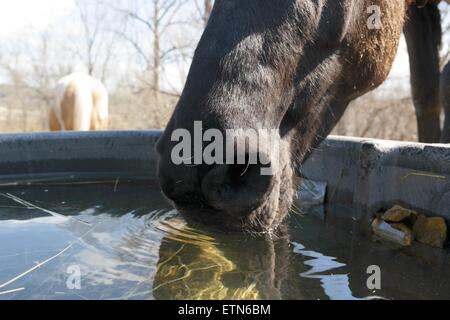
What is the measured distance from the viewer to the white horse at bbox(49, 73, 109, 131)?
8.14 meters

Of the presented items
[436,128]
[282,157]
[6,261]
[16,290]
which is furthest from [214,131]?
[436,128]

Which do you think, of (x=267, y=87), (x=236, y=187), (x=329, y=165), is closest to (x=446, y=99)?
(x=329, y=165)

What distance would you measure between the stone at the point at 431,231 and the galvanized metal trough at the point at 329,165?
0.05 meters

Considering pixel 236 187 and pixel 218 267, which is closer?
pixel 236 187

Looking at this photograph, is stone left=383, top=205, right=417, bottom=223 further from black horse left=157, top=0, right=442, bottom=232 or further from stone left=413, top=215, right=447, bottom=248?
black horse left=157, top=0, right=442, bottom=232

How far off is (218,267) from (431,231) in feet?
3.55

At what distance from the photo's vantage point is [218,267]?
200 centimetres

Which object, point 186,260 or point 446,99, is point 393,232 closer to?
point 186,260

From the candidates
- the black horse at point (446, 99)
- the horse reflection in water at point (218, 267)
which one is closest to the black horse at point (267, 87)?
the horse reflection in water at point (218, 267)

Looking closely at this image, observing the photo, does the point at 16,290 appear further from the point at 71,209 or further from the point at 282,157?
the point at 71,209

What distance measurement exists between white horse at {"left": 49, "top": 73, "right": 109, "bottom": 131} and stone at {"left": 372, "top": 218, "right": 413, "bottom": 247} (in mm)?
6543

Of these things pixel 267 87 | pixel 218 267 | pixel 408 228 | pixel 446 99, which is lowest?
pixel 218 267

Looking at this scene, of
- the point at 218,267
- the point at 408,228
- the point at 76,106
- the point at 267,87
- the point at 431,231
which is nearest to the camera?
the point at 267,87
